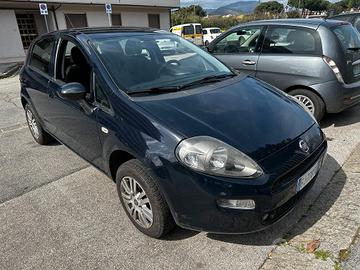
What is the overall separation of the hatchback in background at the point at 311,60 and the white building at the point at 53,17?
16005 mm

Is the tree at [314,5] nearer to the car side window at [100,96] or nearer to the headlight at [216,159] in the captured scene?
the car side window at [100,96]

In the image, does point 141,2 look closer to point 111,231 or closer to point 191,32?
point 191,32

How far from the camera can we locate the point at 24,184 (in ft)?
12.3

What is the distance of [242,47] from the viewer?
5.60m

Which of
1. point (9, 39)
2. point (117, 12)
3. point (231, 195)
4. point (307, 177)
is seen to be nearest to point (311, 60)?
point (307, 177)

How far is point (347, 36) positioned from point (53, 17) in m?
18.3

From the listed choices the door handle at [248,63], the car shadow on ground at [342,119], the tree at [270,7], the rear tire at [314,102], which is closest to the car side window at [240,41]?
the door handle at [248,63]

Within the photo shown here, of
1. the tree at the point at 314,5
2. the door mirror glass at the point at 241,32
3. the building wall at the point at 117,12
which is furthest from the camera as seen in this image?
the tree at the point at 314,5

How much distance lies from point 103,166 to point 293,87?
3233 mm

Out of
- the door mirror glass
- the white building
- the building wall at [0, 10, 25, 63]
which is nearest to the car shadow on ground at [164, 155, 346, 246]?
the door mirror glass

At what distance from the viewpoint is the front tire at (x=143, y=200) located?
244cm

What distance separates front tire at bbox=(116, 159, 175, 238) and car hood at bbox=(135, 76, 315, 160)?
46 cm

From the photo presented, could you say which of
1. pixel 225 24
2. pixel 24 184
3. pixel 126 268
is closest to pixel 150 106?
pixel 126 268

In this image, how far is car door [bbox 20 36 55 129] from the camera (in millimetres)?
3932
